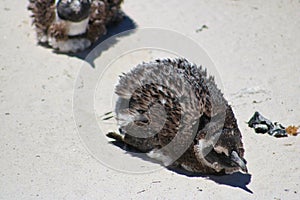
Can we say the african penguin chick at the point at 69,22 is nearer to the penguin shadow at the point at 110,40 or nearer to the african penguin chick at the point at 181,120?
the penguin shadow at the point at 110,40

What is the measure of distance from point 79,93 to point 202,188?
1.89 meters

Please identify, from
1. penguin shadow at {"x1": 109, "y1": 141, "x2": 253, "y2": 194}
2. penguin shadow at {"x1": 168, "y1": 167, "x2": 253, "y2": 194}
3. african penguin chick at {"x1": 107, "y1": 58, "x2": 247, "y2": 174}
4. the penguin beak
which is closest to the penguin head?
african penguin chick at {"x1": 107, "y1": 58, "x2": 247, "y2": 174}

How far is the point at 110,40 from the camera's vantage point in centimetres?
702

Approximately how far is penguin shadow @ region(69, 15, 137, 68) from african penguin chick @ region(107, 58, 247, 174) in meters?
1.69

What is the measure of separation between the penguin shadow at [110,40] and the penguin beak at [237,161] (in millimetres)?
2401

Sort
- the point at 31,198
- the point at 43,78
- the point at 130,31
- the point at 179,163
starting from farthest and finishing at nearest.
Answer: the point at 130,31 < the point at 43,78 < the point at 179,163 < the point at 31,198

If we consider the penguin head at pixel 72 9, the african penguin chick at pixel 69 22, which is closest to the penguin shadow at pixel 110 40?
the african penguin chick at pixel 69 22

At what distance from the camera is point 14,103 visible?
5758mm

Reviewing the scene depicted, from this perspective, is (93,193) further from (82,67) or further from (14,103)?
(82,67)

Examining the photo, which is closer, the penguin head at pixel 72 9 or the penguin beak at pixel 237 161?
the penguin beak at pixel 237 161

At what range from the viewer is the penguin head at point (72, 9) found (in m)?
6.57

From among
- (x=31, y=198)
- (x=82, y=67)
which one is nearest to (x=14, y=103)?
(x=82, y=67)

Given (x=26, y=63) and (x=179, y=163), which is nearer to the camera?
(x=179, y=163)

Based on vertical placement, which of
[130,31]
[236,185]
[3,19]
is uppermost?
[236,185]
